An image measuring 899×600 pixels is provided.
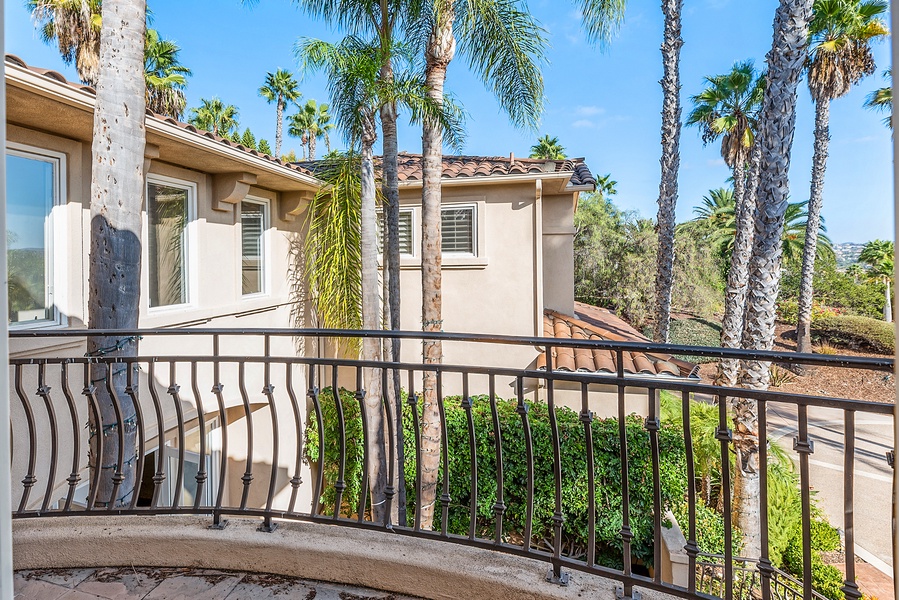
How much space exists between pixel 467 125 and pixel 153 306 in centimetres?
446

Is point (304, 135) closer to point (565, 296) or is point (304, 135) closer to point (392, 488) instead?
point (565, 296)

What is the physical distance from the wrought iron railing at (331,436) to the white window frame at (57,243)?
1.13 ft

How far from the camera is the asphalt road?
850cm

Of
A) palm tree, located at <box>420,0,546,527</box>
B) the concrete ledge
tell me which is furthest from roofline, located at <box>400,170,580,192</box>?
the concrete ledge

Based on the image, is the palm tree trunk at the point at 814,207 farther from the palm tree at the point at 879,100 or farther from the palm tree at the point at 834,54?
the palm tree at the point at 879,100

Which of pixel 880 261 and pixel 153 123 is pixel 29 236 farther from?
pixel 880 261

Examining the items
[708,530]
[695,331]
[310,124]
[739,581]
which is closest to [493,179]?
[708,530]

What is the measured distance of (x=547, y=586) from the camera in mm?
1921

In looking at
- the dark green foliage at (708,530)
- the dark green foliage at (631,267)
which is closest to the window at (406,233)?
the dark green foliage at (708,530)

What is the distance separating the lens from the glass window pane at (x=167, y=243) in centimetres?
579

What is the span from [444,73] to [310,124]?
22977mm

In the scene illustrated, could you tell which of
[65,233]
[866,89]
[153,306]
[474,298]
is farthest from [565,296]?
[866,89]

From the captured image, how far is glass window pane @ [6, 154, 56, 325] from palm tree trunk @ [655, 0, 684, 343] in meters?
12.7

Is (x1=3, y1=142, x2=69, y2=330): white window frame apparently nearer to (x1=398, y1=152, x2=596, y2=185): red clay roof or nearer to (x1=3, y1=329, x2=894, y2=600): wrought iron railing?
(x1=3, y1=329, x2=894, y2=600): wrought iron railing
